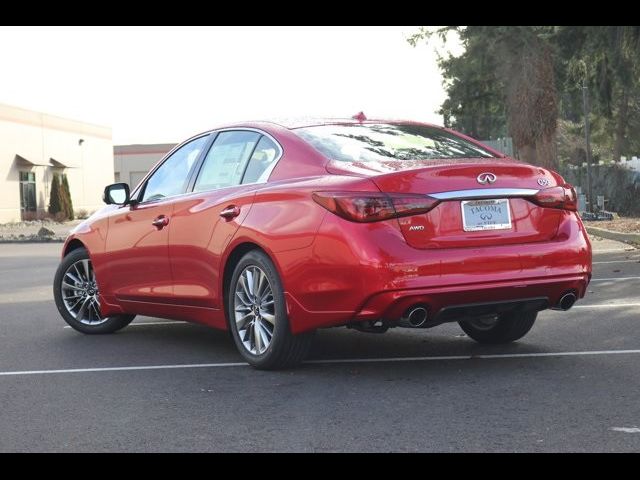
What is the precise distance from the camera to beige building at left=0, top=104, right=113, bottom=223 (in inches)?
1954

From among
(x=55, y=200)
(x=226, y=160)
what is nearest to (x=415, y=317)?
(x=226, y=160)

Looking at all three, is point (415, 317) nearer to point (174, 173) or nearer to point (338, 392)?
point (338, 392)

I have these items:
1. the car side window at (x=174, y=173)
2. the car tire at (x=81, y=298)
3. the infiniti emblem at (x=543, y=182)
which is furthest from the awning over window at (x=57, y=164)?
the infiniti emblem at (x=543, y=182)

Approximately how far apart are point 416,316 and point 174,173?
2798 mm

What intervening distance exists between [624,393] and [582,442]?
1152 millimetres

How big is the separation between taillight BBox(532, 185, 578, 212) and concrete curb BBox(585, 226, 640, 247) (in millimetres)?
12425

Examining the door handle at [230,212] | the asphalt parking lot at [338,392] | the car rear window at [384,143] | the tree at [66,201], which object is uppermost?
the car rear window at [384,143]

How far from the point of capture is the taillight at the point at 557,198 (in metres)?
6.84

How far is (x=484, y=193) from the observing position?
6605 millimetres

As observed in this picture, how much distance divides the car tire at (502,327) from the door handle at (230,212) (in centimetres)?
198

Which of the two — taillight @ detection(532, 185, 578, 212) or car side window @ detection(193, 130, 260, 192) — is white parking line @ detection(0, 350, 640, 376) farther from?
car side window @ detection(193, 130, 260, 192)

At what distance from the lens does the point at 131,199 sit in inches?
347

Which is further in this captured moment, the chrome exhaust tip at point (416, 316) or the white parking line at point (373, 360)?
the white parking line at point (373, 360)

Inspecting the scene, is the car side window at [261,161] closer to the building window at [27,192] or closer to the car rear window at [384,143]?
the car rear window at [384,143]
